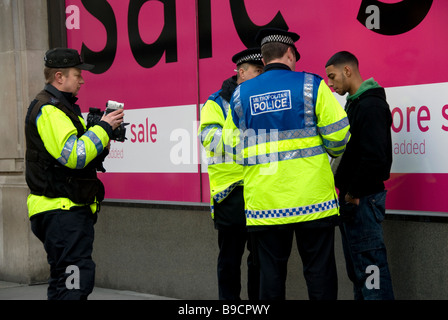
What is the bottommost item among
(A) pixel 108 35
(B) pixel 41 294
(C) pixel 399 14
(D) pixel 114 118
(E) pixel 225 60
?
(B) pixel 41 294

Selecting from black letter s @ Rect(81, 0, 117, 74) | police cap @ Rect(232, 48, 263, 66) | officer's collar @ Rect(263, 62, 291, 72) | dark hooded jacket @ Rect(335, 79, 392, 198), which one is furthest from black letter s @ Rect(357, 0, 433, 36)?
black letter s @ Rect(81, 0, 117, 74)

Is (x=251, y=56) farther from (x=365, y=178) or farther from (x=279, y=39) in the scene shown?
(x=365, y=178)

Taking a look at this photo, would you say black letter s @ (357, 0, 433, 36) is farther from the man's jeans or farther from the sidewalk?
the sidewalk

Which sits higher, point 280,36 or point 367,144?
point 280,36

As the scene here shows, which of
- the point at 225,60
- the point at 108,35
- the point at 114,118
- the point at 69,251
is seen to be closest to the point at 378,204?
the point at 114,118

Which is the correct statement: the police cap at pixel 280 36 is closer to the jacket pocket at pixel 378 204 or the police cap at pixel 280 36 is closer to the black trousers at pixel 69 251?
the jacket pocket at pixel 378 204

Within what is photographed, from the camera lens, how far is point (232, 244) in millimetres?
5473

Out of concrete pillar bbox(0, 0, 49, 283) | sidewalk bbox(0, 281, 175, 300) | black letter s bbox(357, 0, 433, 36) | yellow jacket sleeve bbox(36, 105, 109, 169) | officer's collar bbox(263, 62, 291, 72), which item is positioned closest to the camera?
officer's collar bbox(263, 62, 291, 72)

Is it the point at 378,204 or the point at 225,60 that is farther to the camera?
the point at 225,60

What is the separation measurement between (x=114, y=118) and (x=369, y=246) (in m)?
1.87

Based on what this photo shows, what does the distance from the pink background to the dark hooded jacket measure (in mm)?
506

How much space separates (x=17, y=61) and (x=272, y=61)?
4.38 meters

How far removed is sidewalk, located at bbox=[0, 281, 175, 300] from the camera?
23.2 feet
